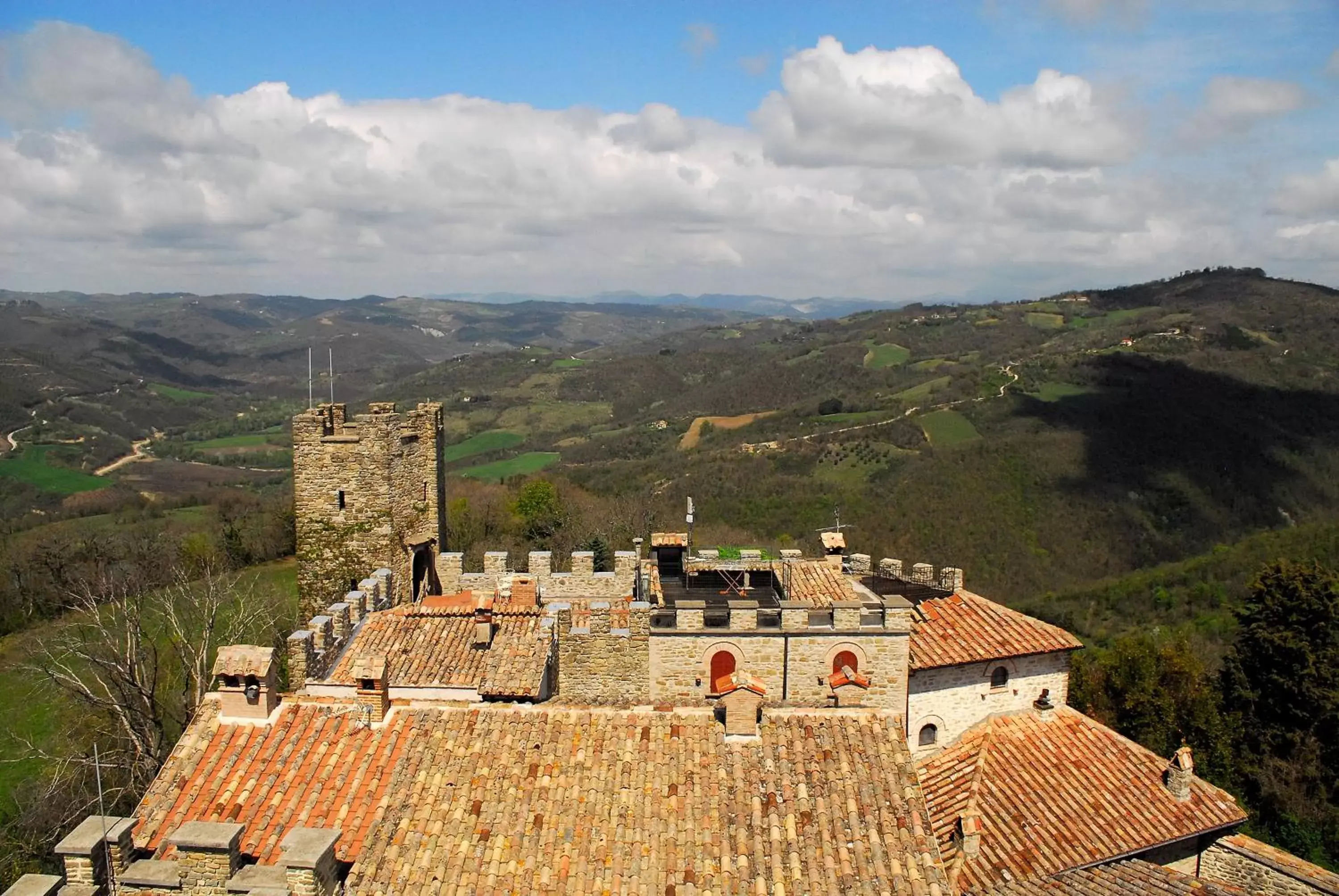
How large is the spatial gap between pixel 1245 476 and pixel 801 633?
67.4m

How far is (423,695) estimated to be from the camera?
16719 mm

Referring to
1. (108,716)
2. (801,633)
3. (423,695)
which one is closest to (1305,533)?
(801,633)

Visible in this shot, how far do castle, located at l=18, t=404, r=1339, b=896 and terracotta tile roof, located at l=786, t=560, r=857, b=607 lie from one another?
141 millimetres

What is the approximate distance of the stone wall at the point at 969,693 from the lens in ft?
59.9

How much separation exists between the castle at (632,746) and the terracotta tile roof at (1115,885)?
74 mm

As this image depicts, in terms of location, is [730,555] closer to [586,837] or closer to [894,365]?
[586,837]

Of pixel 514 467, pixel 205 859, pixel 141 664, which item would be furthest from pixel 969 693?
pixel 514 467

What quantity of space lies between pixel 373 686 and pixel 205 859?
298cm

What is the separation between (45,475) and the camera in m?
93.9

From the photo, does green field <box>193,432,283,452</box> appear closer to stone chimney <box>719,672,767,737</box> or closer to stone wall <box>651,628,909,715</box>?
stone wall <box>651,628,909,715</box>

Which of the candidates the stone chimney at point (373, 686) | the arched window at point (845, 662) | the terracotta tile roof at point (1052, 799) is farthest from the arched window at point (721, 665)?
the stone chimney at point (373, 686)

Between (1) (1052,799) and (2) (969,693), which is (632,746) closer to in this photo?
(1) (1052,799)

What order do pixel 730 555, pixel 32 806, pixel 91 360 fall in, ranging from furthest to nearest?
1. pixel 91 360
2. pixel 730 555
3. pixel 32 806

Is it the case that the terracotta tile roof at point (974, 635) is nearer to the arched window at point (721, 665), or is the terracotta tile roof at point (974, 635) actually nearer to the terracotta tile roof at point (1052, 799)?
the terracotta tile roof at point (1052, 799)
